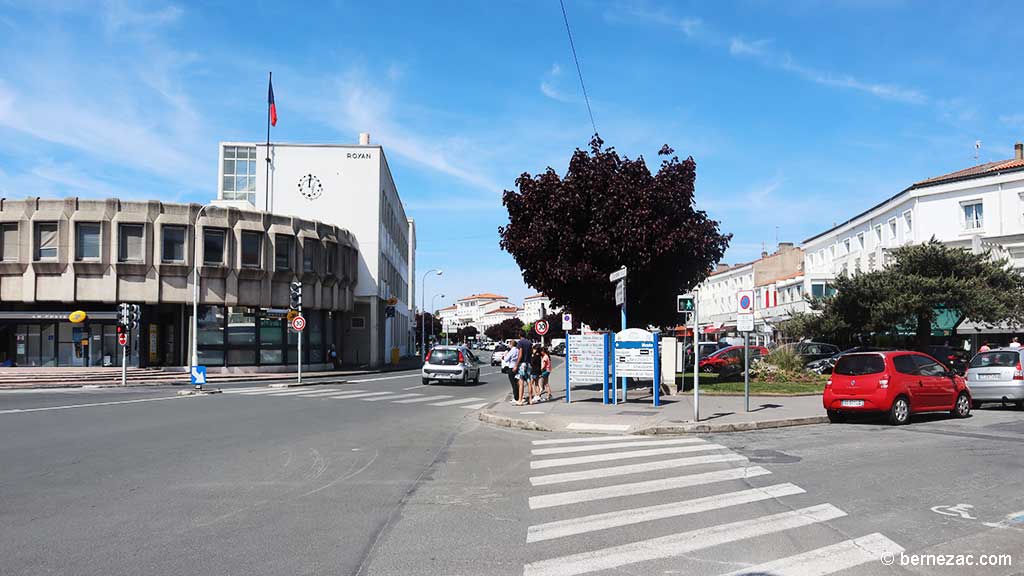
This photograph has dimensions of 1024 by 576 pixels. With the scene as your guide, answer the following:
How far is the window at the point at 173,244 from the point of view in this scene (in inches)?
1468

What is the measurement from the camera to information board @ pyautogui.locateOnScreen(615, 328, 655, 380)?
18688 mm

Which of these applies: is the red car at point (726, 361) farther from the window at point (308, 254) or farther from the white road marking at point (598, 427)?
the window at point (308, 254)

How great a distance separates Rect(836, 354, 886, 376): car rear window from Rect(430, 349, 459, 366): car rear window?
60.1 feet

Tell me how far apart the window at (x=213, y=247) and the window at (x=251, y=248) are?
117 centimetres

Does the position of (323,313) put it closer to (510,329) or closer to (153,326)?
(153,326)

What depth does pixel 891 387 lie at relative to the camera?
15.2 meters

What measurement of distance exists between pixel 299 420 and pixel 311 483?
299 inches

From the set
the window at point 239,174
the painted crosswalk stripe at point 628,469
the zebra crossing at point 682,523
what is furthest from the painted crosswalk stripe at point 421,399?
the window at point 239,174

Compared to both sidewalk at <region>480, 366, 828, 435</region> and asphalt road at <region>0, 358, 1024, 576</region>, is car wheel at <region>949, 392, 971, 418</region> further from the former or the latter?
sidewalk at <region>480, 366, 828, 435</region>

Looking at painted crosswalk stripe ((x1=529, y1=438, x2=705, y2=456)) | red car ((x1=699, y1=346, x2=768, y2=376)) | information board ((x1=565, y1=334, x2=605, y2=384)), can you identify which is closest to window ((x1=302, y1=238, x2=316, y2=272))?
red car ((x1=699, y1=346, x2=768, y2=376))

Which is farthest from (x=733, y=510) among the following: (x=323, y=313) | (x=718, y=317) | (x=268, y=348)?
(x=718, y=317)

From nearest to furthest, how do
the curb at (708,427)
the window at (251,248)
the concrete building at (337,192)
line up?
the curb at (708,427) < the window at (251,248) < the concrete building at (337,192)

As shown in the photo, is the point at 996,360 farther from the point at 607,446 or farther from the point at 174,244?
the point at 174,244

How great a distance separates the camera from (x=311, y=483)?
9.02m
